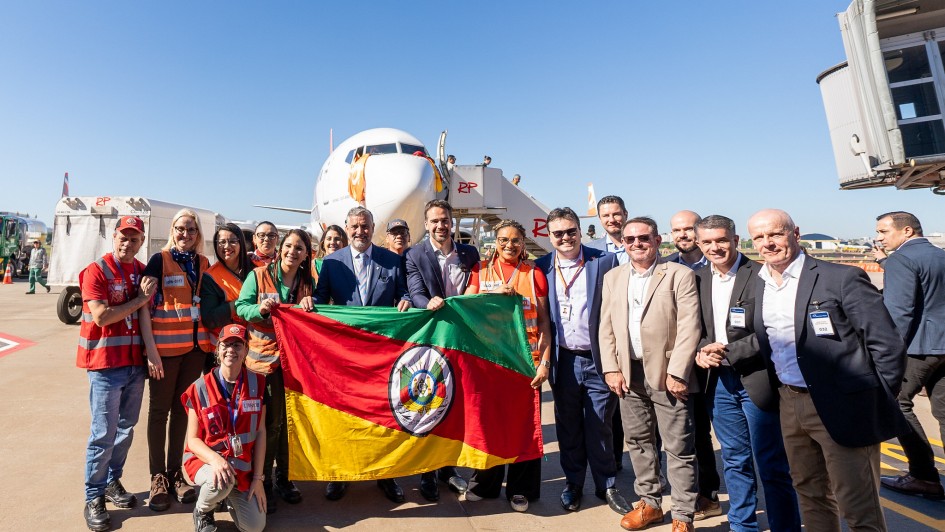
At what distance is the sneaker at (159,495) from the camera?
3406mm

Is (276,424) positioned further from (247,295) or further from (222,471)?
(247,295)

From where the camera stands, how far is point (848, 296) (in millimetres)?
2453

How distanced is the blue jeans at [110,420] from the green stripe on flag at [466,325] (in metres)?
1.50

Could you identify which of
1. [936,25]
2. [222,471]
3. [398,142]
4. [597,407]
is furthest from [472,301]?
[936,25]

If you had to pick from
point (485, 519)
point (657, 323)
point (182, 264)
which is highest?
point (182, 264)

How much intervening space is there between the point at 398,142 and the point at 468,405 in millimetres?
10860

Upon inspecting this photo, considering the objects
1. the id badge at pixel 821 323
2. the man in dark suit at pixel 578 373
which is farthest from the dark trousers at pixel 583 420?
the id badge at pixel 821 323

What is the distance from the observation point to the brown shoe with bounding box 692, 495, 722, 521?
3543 millimetres

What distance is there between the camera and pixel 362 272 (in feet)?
13.0

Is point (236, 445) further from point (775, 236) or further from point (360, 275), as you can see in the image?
point (775, 236)

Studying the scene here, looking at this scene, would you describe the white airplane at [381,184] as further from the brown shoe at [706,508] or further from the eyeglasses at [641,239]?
the brown shoe at [706,508]

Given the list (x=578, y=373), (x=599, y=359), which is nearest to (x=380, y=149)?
(x=578, y=373)

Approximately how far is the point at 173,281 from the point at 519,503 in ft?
10.7

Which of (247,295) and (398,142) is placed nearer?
(247,295)
